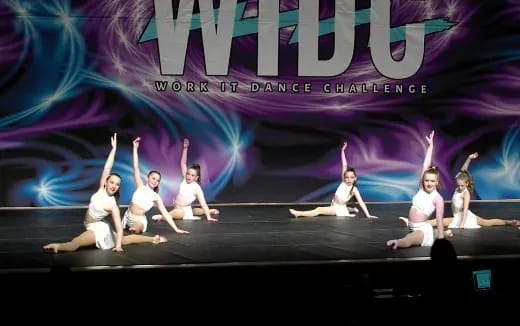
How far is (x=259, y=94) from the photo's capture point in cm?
1059

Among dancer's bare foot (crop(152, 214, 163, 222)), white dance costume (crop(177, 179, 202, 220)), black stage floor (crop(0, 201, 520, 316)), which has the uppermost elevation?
white dance costume (crop(177, 179, 202, 220))

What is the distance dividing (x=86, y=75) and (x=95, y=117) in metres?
0.57

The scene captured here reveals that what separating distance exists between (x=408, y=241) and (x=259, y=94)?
4.45 m

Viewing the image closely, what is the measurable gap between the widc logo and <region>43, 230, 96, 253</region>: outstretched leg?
4.27m

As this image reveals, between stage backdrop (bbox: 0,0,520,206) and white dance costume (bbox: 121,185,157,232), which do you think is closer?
white dance costume (bbox: 121,185,157,232)

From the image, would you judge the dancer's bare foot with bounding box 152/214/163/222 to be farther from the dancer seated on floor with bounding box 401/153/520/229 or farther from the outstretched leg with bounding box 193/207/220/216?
the dancer seated on floor with bounding box 401/153/520/229

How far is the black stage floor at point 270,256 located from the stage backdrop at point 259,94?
175 centimetres

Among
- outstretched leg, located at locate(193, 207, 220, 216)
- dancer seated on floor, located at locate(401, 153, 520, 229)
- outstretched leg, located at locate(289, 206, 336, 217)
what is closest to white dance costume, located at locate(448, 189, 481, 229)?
dancer seated on floor, located at locate(401, 153, 520, 229)

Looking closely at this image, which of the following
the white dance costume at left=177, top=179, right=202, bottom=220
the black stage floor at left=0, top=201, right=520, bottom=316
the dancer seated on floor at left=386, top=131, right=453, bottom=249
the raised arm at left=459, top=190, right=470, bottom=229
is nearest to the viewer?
the black stage floor at left=0, top=201, right=520, bottom=316

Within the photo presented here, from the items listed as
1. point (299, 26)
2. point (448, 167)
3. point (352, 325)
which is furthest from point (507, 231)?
point (352, 325)

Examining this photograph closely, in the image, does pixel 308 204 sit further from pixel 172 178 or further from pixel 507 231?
pixel 507 231

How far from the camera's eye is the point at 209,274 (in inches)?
215

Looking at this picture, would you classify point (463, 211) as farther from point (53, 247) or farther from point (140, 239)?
point (53, 247)

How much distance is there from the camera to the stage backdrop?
33.2 ft
